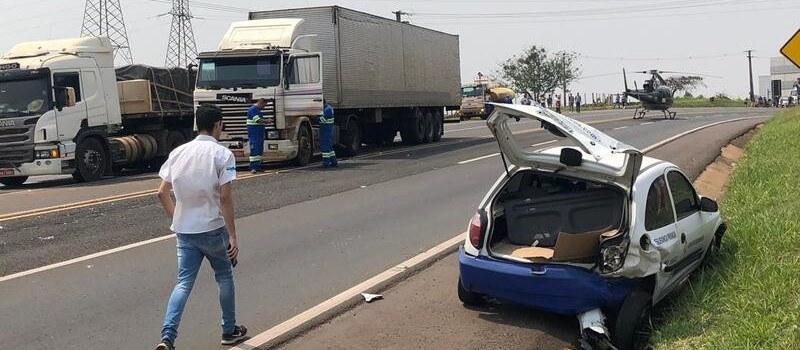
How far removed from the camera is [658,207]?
245 inches

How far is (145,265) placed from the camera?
831cm

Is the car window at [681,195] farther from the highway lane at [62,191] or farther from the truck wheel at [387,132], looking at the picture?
the truck wheel at [387,132]

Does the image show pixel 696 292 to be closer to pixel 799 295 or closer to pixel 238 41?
pixel 799 295

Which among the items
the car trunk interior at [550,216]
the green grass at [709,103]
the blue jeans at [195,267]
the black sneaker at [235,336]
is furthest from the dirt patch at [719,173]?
the green grass at [709,103]

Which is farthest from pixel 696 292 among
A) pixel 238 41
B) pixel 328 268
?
pixel 238 41

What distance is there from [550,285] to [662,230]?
1040 mm

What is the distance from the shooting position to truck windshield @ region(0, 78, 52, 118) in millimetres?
16891

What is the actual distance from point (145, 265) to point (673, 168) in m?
5.31

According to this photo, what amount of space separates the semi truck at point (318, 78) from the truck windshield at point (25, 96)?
10.9 feet

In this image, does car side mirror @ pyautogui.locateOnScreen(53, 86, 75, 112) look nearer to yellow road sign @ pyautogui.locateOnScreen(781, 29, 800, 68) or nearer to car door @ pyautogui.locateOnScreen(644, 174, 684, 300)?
yellow road sign @ pyautogui.locateOnScreen(781, 29, 800, 68)

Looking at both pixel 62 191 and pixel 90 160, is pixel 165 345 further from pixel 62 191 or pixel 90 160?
pixel 90 160

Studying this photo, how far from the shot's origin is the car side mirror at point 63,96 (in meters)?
17.0

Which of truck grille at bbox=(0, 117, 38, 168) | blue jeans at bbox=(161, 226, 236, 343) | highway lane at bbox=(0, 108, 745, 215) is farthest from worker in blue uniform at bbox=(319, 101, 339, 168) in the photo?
blue jeans at bbox=(161, 226, 236, 343)

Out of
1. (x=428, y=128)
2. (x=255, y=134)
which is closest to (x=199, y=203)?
(x=255, y=134)
